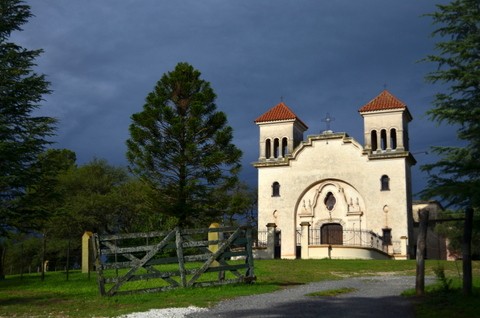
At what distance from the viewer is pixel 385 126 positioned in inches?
1743

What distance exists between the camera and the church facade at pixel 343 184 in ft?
139

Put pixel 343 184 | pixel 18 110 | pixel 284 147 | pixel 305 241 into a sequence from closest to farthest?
pixel 18 110
pixel 305 241
pixel 343 184
pixel 284 147

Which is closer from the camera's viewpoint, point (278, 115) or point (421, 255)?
point (421, 255)

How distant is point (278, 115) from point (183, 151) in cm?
1159

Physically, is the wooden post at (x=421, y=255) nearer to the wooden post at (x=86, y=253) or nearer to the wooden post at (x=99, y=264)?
the wooden post at (x=99, y=264)

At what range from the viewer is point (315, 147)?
45.5 metres

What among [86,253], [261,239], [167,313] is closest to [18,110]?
[86,253]

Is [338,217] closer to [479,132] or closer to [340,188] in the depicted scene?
[340,188]

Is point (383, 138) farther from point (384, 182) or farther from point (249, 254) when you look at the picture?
point (249, 254)

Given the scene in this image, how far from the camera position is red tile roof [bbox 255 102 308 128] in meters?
47.9

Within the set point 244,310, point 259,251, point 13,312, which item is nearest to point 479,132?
point 244,310

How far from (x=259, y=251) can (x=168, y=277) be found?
74.6 feet

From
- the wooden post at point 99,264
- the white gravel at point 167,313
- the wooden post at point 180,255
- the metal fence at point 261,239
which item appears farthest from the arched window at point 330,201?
the white gravel at point 167,313

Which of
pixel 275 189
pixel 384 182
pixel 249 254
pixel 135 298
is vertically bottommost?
pixel 135 298
